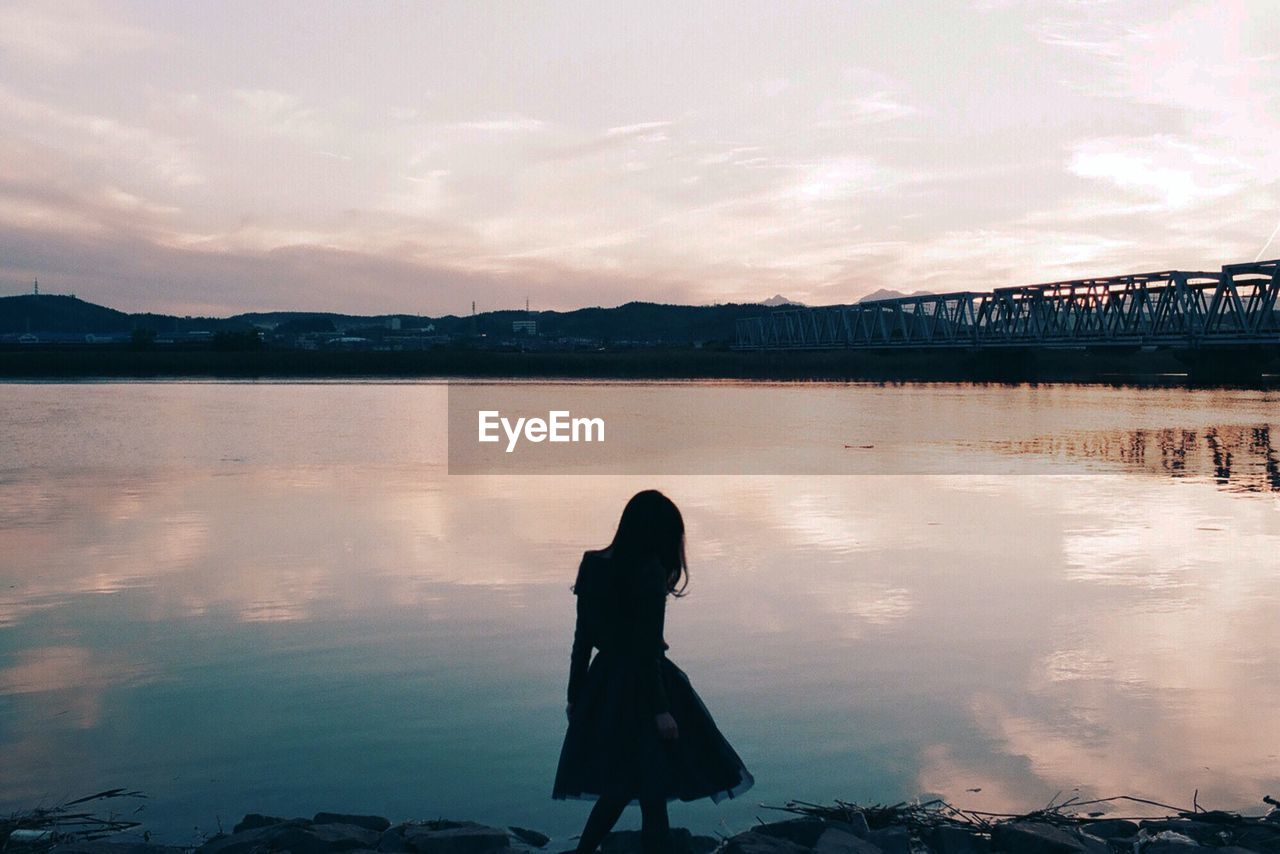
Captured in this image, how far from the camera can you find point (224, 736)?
28.2 feet

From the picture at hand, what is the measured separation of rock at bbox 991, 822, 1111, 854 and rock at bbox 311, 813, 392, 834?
358 centimetres

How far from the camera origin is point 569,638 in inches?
451

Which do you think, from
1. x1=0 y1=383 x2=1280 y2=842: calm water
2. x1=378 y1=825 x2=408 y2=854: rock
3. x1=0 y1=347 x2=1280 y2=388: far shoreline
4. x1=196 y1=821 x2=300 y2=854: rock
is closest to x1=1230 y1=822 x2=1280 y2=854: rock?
x1=0 y1=383 x2=1280 y2=842: calm water

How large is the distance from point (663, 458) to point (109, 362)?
321 ft

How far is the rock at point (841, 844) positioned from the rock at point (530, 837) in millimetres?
1615

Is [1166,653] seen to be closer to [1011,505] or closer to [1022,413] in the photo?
[1011,505]

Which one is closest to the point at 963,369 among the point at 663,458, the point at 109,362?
the point at 109,362

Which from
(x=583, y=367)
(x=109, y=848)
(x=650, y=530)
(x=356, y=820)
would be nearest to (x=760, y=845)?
(x=650, y=530)

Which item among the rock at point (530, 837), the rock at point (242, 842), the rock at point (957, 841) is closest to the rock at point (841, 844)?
the rock at point (957, 841)

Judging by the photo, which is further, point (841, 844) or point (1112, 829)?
point (1112, 829)

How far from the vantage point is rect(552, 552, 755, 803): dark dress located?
631cm

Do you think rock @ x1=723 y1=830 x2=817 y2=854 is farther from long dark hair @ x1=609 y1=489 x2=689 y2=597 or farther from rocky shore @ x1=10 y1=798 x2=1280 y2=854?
long dark hair @ x1=609 y1=489 x2=689 y2=597

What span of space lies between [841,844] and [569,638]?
17.1ft

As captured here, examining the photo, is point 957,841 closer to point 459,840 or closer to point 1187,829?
point 1187,829
